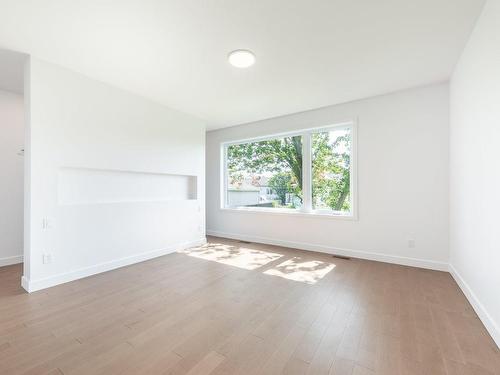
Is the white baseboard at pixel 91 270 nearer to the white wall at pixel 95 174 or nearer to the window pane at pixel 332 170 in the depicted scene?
the white wall at pixel 95 174

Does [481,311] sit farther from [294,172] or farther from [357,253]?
[294,172]

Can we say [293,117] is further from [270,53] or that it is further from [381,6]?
[381,6]

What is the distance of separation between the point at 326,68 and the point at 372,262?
299 centimetres

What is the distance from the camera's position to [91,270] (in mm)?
3178

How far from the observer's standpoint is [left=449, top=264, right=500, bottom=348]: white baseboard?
1.78 meters

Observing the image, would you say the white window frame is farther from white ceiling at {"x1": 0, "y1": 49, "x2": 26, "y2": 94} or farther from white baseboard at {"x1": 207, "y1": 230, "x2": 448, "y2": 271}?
white ceiling at {"x1": 0, "y1": 49, "x2": 26, "y2": 94}

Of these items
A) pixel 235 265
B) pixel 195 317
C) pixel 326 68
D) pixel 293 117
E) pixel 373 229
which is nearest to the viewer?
pixel 195 317

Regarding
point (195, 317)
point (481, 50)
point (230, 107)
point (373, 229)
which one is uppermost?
point (230, 107)

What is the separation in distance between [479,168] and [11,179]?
611cm

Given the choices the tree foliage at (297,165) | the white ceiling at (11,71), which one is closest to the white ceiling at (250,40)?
the white ceiling at (11,71)

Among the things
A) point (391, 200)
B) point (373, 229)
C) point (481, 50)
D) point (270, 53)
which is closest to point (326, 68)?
point (270, 53)

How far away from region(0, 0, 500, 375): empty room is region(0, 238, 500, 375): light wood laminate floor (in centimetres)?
2

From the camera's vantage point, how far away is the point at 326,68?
294 centimetres

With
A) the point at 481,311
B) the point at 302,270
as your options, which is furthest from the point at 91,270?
the point at 481,311
